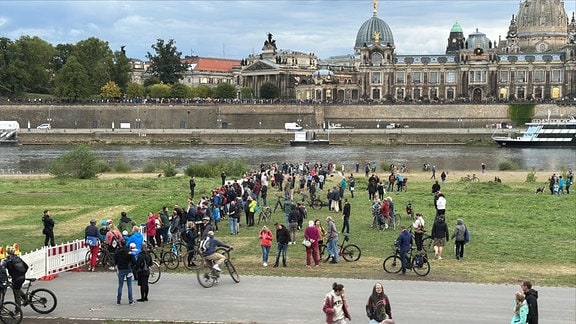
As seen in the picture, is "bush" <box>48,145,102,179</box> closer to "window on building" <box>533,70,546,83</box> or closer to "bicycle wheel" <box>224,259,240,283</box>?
"bicycle wheel" <box>224,259,240,283</box>

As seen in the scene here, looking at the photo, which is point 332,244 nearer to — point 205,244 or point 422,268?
point 422,268

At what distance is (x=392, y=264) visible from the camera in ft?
53.5

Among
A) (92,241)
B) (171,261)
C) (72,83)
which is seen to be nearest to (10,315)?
(92,241)

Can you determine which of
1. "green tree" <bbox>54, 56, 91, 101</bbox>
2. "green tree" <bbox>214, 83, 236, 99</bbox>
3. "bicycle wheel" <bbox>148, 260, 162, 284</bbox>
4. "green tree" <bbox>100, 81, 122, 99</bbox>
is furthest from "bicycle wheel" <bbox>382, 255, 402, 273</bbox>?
"green tree" <bbox>214, 83, 236, 99</bbox>

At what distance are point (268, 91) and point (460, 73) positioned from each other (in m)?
32.9

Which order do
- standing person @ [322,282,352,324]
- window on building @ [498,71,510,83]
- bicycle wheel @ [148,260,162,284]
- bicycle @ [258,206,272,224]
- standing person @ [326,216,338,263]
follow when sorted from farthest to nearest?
window on building @ [498,71,510,83], bicycle @ [258,206,272,224], standing person @ [326,216,338,263], bicycle wheel @ [148,260,162,284], standing person @ [322,282,352,324]

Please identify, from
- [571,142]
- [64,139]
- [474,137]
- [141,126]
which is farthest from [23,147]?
[571,142]

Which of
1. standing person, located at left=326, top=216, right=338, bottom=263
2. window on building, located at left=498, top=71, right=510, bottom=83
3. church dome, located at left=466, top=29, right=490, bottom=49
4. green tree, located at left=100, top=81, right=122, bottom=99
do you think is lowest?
standing person, located at left=326, top=216, right=338, bottom=263

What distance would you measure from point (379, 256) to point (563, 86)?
110991 mm

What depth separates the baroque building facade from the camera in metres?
121

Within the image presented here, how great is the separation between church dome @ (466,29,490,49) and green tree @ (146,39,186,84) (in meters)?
50.8

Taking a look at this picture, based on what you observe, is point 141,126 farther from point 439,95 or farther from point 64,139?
point 439,95

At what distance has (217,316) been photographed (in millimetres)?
12547

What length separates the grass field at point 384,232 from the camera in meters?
16.6
